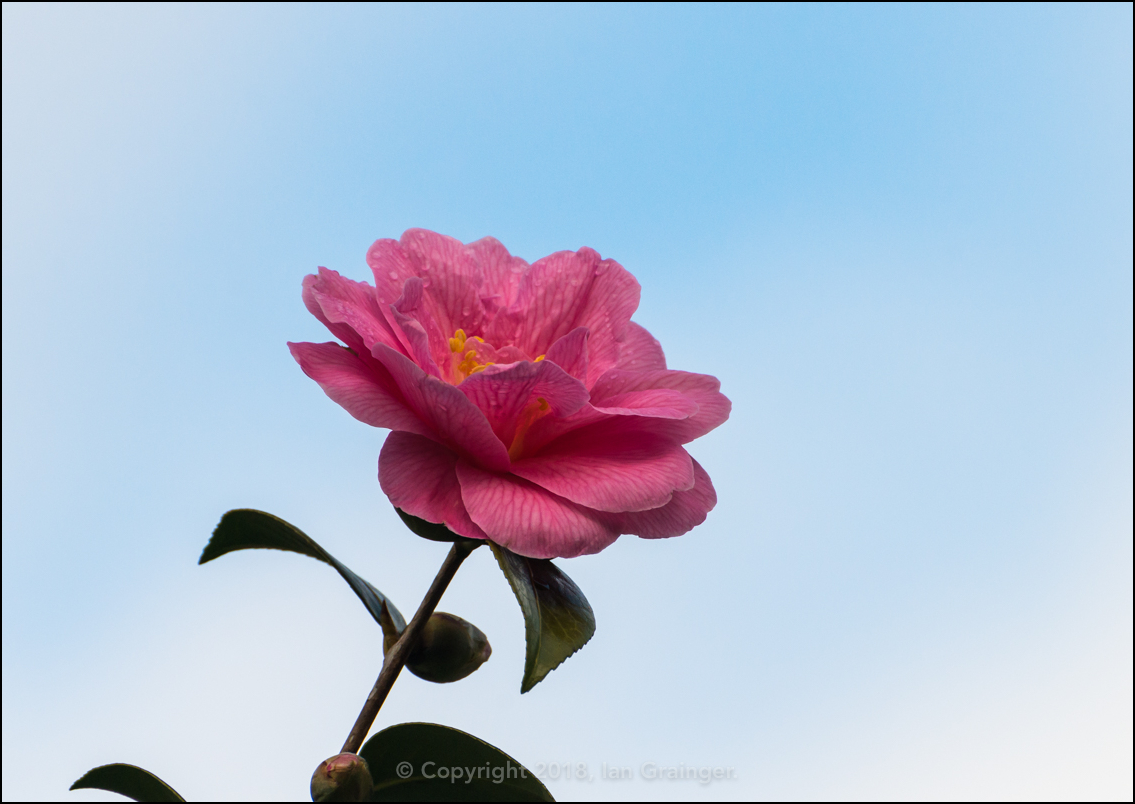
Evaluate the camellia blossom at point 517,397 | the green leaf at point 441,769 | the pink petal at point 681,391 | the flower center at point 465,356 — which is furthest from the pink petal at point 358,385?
the green leaf at point 441,769

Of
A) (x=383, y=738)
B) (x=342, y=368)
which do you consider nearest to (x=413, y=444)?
(x=342, y=368)

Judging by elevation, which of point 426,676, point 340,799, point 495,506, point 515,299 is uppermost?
point 515,299

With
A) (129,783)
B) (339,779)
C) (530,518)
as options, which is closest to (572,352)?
(530,518)

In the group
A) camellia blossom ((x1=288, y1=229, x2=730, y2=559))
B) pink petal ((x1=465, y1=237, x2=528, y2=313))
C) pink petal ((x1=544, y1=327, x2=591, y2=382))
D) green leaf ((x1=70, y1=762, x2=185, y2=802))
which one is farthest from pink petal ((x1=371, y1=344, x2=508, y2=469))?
green leaf ((x1=70, y1=762, x2=185, y2=802))

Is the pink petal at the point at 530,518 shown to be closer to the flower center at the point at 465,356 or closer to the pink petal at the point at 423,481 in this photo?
the pink petal at the point at 423,481

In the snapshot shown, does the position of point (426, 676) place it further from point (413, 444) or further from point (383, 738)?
point (413, 444)

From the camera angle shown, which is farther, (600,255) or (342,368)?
(600,255)

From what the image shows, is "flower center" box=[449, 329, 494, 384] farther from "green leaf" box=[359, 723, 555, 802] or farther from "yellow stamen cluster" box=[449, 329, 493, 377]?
"green leaf" box=[359, 723, 555, 802]
